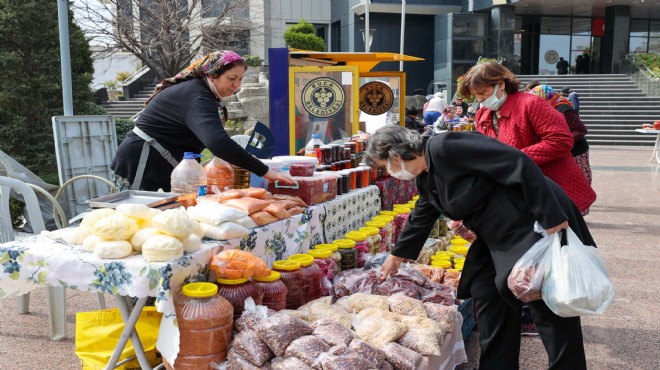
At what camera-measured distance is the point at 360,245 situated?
4113mm

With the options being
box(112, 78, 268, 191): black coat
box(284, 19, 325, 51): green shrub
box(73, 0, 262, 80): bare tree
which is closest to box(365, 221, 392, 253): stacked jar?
box(112, 78, 268, 191): black coat

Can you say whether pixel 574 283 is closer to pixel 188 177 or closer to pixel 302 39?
pixel 188 177

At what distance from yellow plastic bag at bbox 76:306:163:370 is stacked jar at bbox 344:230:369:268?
58.9 inches

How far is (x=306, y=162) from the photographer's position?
407 cm

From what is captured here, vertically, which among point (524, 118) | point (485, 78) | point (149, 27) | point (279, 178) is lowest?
point (279, 178)

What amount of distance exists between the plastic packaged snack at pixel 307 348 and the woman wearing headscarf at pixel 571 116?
3.87 metres

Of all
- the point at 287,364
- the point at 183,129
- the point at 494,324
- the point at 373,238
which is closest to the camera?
the point at 287,364

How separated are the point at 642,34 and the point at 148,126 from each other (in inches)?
1446

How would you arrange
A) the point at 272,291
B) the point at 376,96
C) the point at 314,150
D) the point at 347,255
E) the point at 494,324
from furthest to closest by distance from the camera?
the point at 376,96 → the point at 314,150 → the point at 347,255 → the point at 494,324 → the point at 272,291

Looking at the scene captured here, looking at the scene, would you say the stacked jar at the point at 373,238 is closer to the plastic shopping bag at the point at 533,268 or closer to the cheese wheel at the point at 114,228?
the plastic shopping bag at the point at 533,268

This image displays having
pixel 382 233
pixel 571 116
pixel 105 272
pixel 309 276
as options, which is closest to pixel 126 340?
pixel 105 272

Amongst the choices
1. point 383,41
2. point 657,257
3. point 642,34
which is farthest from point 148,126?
point 642,34

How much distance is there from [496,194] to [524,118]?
4.28 feet

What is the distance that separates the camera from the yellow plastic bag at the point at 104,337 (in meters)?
2.94
